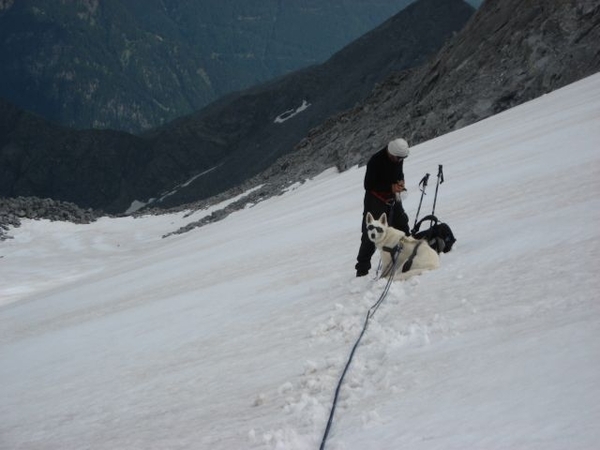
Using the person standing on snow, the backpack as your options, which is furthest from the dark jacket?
the backpack

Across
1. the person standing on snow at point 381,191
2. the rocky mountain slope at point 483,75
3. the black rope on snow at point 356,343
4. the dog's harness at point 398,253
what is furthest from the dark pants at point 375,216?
the rocky mountain slope at point 483,75

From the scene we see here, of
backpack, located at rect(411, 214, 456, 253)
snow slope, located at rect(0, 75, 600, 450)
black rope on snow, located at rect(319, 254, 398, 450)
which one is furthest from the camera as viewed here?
backpack, located at rect(411, 214, 456, 253)

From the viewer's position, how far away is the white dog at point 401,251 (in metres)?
6.73

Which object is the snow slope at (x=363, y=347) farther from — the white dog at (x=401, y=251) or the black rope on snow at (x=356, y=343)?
the white dog at (x=401, y=251)

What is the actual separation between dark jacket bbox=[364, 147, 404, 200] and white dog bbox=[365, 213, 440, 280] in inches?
34.8

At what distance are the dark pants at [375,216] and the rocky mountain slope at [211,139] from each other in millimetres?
112001

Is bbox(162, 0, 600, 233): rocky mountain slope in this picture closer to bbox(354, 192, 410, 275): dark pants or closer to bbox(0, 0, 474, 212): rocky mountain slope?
bbox(354, 192, 410, 275): dark pants

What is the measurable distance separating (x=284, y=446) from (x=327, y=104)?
126476 mm

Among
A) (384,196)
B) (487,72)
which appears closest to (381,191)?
(384,196)

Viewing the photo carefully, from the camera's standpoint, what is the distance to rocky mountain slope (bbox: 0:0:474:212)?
420 feet

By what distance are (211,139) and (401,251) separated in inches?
6815

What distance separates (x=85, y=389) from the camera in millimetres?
6652

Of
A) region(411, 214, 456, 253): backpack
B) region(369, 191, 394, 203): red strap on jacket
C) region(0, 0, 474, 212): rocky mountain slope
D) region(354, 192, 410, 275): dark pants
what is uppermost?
region(0, 0, 474, 212): rocky mountain slope

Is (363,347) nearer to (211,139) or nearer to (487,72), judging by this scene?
(487,72)
